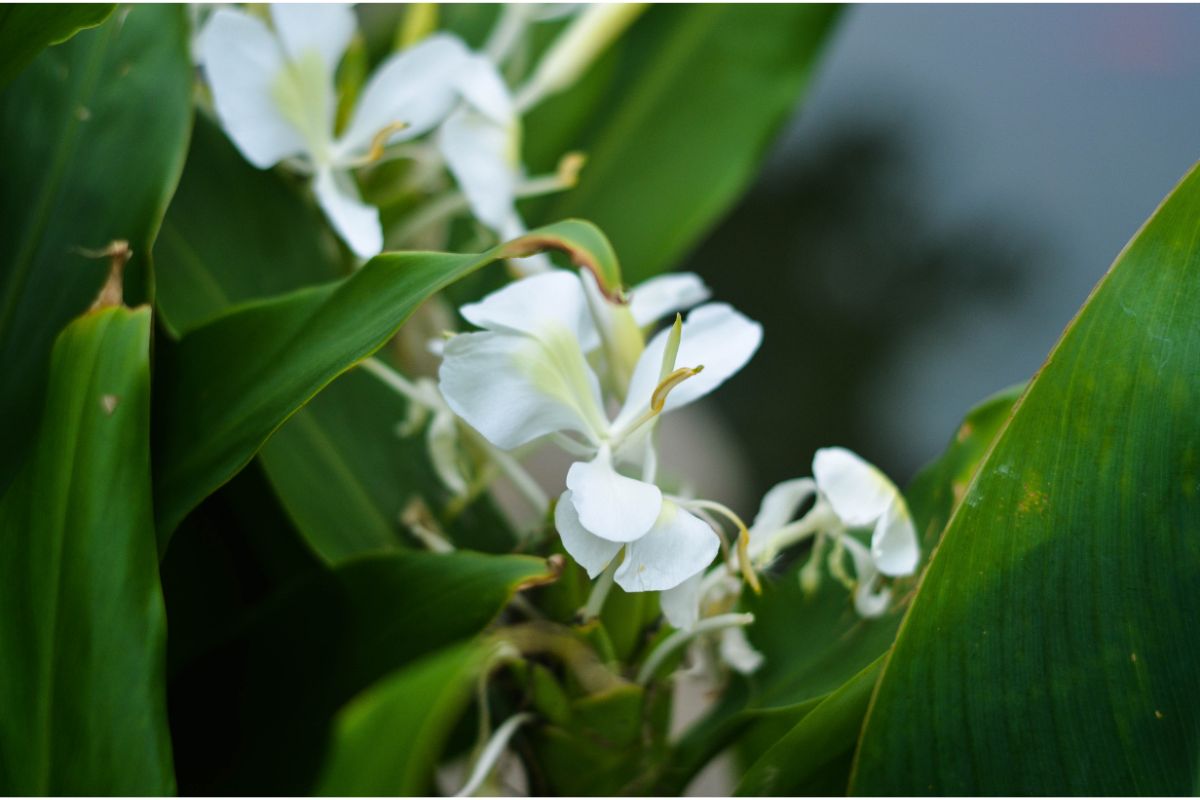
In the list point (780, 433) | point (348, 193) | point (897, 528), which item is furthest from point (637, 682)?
point (780, 433)

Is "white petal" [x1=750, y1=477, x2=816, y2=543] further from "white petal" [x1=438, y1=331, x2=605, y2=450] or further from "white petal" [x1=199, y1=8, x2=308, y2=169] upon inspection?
"white petal" [x1=199, y1=8, x2=308, y2=169]

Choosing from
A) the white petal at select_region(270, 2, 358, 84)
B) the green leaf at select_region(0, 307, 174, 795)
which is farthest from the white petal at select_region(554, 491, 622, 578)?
the white petal at select_region(270, 2, 358, 84)

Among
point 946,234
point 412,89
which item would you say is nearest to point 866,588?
point 412,89

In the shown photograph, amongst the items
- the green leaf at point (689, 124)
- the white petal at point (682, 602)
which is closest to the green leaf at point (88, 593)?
the white petal at point (682, 602)

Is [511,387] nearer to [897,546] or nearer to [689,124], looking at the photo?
[897,546]

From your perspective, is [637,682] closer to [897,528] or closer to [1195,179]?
[897,528]

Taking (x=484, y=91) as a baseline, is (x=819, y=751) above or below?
below

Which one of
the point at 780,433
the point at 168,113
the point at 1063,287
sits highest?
the point at 168,113
